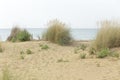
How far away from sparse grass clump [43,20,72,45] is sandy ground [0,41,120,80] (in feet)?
6.19

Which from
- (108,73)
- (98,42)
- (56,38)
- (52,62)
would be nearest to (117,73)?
(108,73)

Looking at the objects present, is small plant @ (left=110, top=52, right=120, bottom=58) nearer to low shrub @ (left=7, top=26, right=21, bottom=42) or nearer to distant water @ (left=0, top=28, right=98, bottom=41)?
distant water @ (left=0, top=28, right=98, bottom=41)

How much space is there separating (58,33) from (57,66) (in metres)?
5.33

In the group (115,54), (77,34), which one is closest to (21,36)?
(115,54)

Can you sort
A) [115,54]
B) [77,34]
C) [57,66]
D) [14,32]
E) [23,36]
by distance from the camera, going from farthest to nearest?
[77,34], [14,32], [23,36], [115,54], [57,66]

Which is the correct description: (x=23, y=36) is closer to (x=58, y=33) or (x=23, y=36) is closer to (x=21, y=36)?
(x=21, y=36)

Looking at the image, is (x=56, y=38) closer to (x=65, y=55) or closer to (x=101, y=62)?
(x=65, y=55)

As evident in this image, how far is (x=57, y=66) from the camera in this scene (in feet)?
32.1

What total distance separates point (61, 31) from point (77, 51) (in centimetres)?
284

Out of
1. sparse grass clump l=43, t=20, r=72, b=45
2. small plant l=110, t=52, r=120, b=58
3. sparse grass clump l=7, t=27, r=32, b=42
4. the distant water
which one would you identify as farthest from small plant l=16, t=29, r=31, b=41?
small plant l=110, t=52, r=120, b=58

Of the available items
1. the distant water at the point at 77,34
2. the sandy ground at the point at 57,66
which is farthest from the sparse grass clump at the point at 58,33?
the sandy ground at the point at 57,66

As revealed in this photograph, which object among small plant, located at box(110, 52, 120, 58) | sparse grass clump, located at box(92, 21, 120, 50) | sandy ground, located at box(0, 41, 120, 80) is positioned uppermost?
sparse grass clump, located at box(92, 21, 120, 50)

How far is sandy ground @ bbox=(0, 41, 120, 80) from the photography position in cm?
838

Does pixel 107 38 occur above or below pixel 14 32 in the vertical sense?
below
